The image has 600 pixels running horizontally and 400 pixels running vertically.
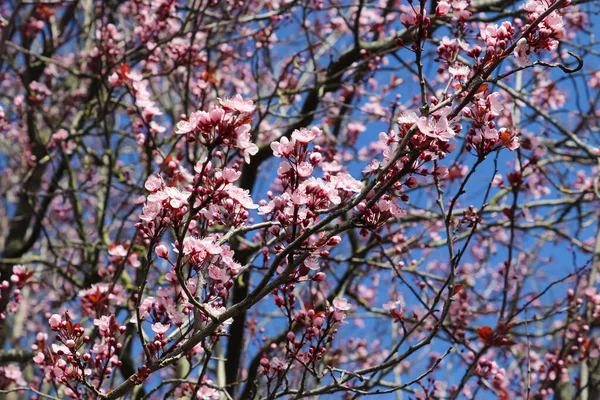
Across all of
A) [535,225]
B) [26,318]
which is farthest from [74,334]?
[26,318]

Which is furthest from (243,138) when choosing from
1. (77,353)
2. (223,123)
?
(77,353)

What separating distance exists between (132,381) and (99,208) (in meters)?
3.46

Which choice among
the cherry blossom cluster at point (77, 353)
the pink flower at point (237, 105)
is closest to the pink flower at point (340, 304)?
the cherry blossom cluster at point (77, 353)

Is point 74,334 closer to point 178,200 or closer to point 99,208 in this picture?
point 178,200

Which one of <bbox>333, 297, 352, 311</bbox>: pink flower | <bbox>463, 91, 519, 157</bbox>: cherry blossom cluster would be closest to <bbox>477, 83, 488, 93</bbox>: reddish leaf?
<bbox>463, 91, 519, 157</bbox>: cherry blossom cluster

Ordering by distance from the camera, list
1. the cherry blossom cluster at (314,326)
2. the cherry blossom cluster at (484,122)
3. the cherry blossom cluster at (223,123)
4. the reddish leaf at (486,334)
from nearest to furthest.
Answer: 1. the cherry blossom cluster at (223,123)
2. the cherry blossom cluster at (484,122)
3. the cherry blossom cluster at (314,326)
4. the reddish leaf at (486,334)

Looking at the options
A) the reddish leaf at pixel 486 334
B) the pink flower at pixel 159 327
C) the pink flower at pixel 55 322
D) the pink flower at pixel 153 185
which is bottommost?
the pink flower at pixel 159 327

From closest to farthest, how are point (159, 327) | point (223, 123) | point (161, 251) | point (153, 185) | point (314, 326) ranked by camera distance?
point (223, 123)
point (153, 185)
point (161, 251)
point (159, 327)
point (314, 326)

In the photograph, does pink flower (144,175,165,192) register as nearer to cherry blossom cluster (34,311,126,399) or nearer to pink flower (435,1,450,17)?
cherry blossom cluster (34,311,126,399)

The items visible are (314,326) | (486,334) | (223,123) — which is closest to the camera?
(223,123)

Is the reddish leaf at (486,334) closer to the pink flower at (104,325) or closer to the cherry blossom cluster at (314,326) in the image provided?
the cherry blossom cluster at (314,326)

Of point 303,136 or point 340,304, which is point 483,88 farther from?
point 340,304

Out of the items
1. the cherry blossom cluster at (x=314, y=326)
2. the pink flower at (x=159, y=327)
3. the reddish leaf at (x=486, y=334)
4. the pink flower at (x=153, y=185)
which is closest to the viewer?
the pink flower at (x=153, y=185)

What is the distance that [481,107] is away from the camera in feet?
7.06
